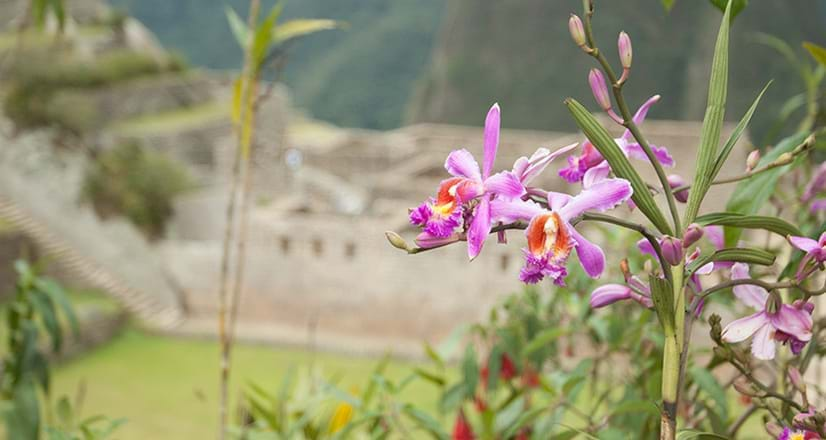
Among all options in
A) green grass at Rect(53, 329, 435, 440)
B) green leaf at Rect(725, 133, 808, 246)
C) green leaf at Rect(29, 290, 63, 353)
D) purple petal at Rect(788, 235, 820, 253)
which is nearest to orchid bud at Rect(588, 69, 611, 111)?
purple petal at Rect(788, 235, 820, 253)

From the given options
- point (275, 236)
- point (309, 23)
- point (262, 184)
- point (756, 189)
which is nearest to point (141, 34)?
point (262, 184)

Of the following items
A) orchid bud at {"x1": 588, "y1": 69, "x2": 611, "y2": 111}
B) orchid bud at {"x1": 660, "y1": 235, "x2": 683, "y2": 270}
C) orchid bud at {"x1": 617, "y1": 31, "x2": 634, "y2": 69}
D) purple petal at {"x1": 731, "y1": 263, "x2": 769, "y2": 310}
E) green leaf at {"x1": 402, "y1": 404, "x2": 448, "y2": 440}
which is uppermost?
orchid bud at {"x1": 617, "y1": 31, "x2": 634, "y2": 69}

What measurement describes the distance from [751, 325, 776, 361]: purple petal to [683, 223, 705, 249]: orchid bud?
17cm

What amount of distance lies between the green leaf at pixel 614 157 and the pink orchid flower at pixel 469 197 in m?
0.07

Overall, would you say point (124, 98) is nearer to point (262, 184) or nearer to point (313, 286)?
point (262, 184)

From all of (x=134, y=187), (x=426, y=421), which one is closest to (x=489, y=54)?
(x=134, y=187)

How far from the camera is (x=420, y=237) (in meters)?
0.79

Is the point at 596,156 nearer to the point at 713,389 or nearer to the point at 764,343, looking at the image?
the point at 764,343

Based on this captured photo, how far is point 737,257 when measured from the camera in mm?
807

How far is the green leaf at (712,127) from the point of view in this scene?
0.78 m

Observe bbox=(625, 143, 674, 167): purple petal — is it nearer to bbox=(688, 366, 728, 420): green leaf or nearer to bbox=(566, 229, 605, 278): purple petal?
bbox=(566, 229, 605, 278): purple petal

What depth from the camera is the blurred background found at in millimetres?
8180

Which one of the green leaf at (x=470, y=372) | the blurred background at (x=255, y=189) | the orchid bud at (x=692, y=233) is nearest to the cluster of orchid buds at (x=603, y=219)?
the orchid bud at (x=692, y=233)

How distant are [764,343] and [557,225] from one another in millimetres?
266
